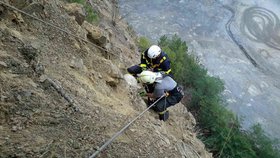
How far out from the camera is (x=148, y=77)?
22.7ft

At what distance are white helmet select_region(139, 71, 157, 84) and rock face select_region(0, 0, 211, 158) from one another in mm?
435

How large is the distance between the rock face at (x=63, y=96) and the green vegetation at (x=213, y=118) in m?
4.52

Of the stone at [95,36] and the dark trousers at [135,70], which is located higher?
the stone at [95,36]

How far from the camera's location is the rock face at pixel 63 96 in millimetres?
3844

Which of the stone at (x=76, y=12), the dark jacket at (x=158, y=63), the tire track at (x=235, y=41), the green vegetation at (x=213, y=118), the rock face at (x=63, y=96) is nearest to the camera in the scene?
the rock face at (x=63, y=96)

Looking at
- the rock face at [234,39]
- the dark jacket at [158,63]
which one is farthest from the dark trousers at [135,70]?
the rock face at [234,39]

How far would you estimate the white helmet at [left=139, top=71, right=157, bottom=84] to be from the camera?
693cm

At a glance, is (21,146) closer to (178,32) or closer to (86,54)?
(86,54)

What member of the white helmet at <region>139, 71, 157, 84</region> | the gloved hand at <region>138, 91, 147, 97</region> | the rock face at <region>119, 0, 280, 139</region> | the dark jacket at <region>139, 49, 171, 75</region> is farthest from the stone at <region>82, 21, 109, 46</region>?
the rock face at <region>119, 0, 280, 139</region>

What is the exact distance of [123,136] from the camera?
5105 mm

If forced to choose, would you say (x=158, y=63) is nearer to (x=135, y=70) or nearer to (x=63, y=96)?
(x=135, y=70)

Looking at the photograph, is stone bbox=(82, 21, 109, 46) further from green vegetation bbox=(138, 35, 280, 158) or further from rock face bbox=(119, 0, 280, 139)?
rock face bbox=(119, 0, 280, 139)

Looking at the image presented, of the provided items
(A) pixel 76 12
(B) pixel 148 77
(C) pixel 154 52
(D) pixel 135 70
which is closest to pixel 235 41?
(D) pixel 135 70

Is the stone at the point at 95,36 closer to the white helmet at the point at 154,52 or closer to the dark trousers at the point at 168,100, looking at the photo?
the white helmet at the point at 154,52
